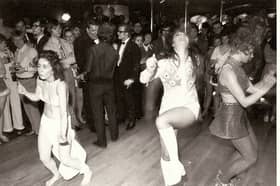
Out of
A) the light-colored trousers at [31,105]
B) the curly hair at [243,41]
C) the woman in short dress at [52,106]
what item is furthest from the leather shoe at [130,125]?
the curly hair at [243,41]

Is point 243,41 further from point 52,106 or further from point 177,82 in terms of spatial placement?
point 52,106

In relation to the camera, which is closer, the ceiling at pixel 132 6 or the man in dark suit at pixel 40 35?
the ceiling at pixel 132 6

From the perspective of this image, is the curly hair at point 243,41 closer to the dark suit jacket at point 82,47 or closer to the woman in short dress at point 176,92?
the woman in short dress at point 176,92

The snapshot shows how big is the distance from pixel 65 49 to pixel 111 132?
0.95 m

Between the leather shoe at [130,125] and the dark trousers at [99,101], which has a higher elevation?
the dark trousers at [99,101]

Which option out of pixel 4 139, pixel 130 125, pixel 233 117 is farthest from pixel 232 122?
pixel 4 139

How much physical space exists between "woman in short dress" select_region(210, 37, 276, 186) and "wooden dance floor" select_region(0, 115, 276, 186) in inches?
18.6

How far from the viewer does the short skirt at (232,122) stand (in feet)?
6.48

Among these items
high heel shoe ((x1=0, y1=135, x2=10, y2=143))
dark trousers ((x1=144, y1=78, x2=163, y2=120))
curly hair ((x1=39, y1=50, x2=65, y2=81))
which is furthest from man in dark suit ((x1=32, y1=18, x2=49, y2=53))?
dark trousers ((x1=144, y1=78, x2=163, y2=120))

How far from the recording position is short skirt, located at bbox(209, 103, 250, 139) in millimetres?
1976

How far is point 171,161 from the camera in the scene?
2.11 meters

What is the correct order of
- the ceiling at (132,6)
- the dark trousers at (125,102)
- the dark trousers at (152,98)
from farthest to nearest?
the dark trousers at (152,98), the dark trousers at (125,102), the ceiling at (132,6)

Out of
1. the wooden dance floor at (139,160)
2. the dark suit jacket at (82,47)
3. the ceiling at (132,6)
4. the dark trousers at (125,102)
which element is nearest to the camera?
the wooden dance floor at (139,160)

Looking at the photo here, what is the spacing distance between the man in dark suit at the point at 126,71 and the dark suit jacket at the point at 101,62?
30 cm
